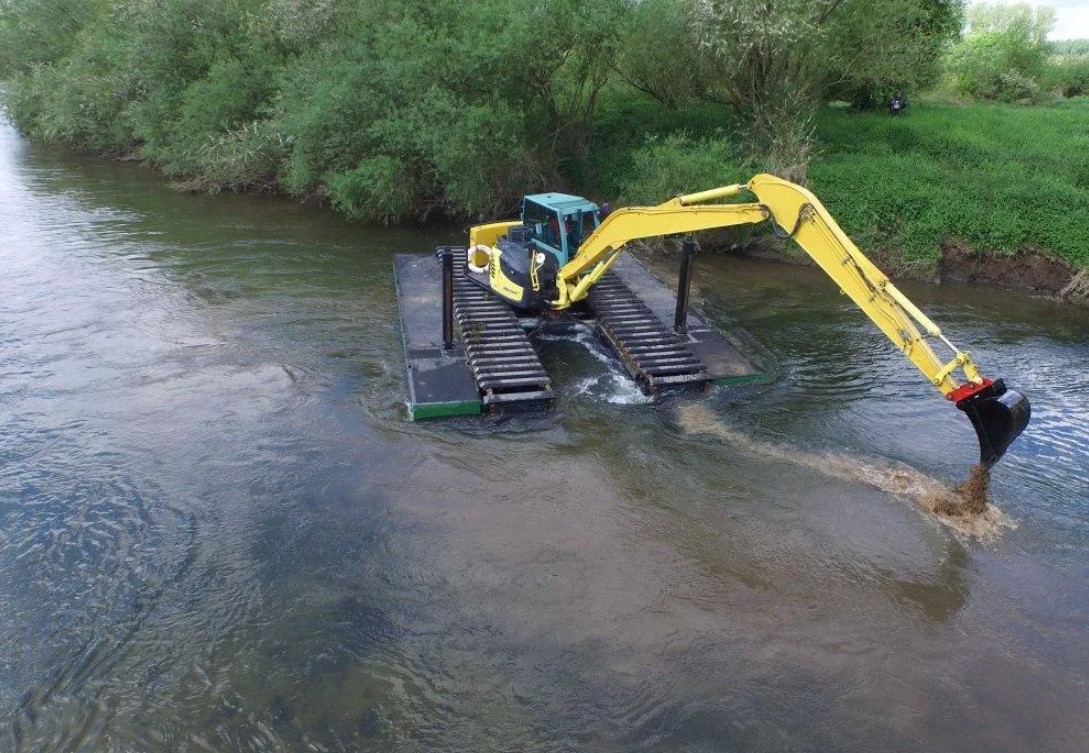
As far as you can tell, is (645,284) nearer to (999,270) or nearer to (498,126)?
→ (498,126)

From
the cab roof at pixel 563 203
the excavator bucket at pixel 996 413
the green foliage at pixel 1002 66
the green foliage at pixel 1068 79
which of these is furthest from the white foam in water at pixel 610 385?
the green foliage at pixel 1068 79

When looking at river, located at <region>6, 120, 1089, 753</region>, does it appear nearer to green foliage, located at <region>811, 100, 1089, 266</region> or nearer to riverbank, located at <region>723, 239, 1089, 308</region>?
riverbank, located at <region>723, 239, 1089, 308</region>

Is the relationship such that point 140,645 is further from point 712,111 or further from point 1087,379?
point 712,111

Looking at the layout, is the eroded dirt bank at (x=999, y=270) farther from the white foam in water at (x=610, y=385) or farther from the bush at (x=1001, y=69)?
the bush at (x=1001, y=69)

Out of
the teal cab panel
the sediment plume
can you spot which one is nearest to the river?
the sediment plume

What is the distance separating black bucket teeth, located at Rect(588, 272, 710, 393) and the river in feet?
1.36

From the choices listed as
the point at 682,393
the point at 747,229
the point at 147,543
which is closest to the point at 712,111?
the point at 747,229

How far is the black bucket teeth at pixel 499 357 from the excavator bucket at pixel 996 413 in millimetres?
5069

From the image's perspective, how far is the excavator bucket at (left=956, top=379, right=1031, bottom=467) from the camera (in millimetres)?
7312

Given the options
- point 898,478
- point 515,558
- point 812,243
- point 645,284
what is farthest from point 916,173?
point 515,558

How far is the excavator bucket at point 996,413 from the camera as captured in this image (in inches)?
288

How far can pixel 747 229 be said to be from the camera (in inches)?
717

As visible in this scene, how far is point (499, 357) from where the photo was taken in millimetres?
10992

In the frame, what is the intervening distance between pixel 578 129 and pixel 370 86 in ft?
20.3
